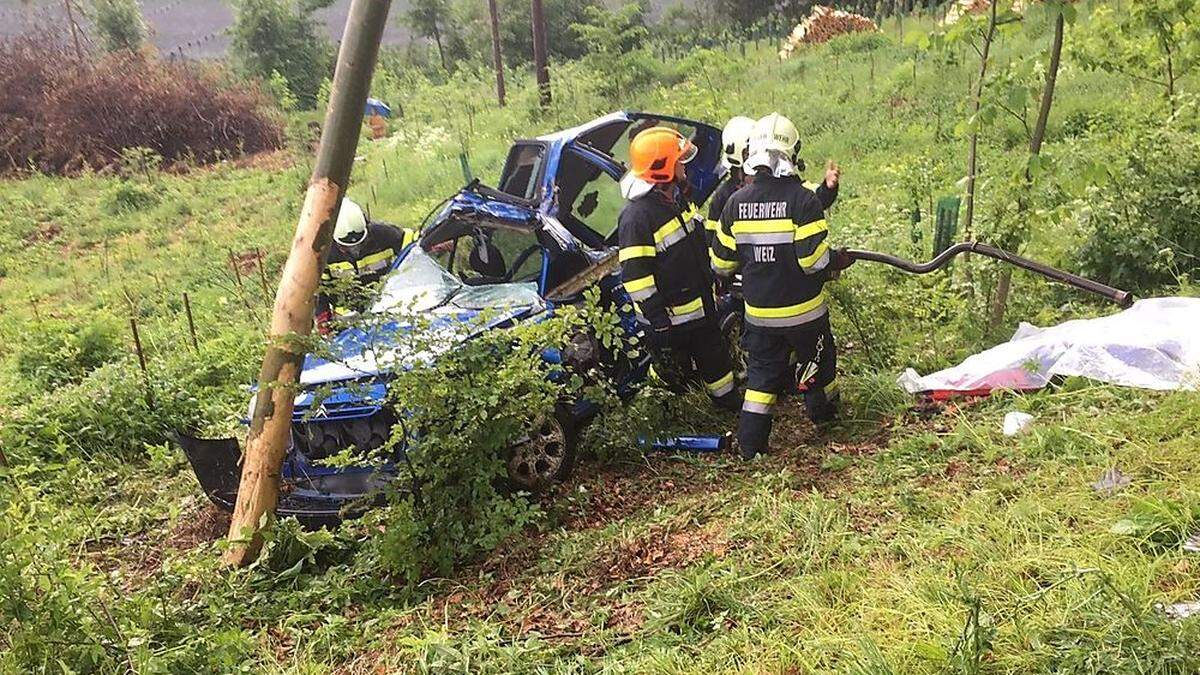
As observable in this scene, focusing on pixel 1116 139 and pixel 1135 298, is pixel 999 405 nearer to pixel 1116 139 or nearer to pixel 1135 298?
pixel 1135 298

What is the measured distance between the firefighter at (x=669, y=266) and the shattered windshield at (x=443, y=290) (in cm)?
70

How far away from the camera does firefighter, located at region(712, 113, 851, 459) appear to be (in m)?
4.20

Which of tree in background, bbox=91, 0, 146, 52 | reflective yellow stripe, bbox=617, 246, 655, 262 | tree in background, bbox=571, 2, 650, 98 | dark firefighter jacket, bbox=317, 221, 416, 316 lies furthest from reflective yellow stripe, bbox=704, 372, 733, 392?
tree in background, bbox=91, 0, 146, 52

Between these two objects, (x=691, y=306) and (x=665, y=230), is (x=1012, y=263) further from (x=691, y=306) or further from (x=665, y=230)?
(x=665, y=230)

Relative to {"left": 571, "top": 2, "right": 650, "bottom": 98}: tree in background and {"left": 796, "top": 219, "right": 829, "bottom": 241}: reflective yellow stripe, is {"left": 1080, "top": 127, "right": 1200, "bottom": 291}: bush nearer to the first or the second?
{"left": 796, "top": 219, "right": 829, "bottom": 241}: reflective yellow stripe

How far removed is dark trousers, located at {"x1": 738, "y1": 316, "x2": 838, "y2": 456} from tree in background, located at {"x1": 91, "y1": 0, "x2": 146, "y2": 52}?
2988 cm

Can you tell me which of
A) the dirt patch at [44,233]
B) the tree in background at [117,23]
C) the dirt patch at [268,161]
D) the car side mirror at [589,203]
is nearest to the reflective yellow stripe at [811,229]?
the car side mirror at [589,203]

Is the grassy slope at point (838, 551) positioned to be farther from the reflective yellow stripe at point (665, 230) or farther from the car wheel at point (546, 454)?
the reflective yellow stripe at point (665, 230)

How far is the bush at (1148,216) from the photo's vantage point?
516 cm

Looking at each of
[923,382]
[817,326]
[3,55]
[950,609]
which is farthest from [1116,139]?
[3,55]

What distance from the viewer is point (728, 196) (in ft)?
16.7

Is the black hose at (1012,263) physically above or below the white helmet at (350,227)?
below

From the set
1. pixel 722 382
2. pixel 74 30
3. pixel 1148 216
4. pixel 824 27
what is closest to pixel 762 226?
pixel 722 382

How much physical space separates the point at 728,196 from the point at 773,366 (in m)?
1.22
